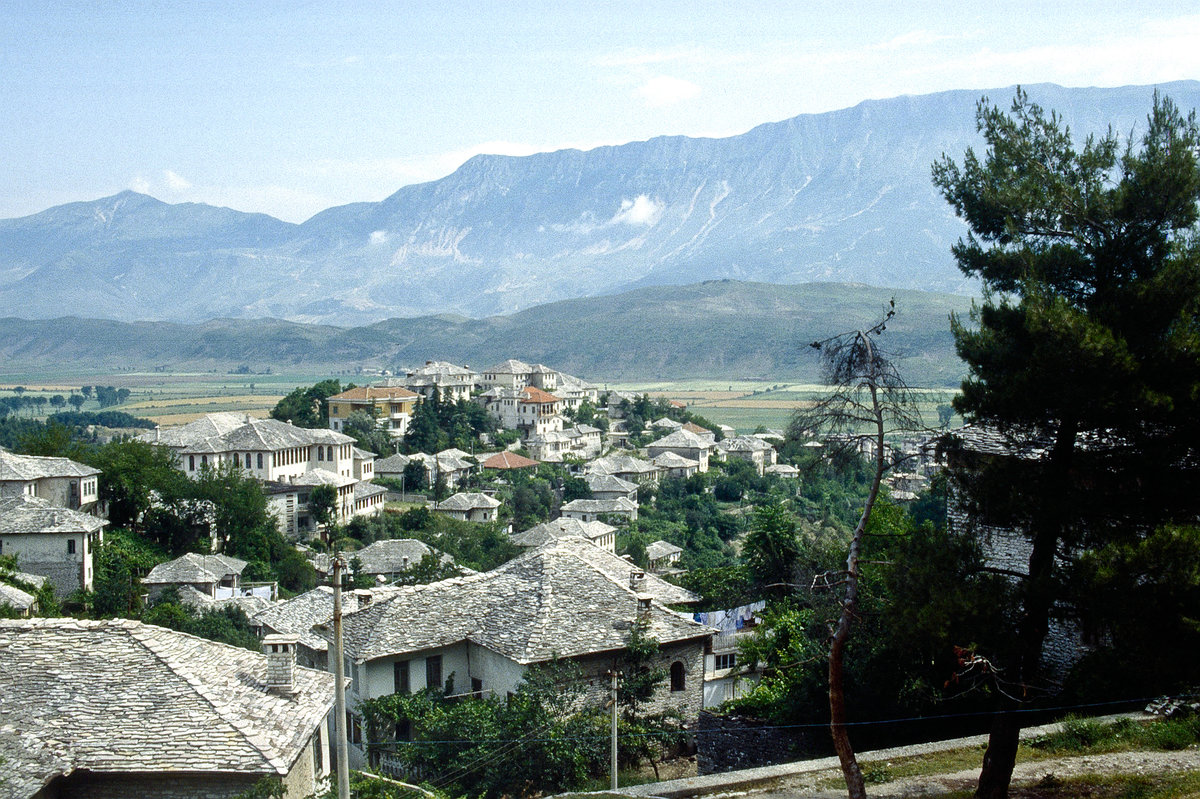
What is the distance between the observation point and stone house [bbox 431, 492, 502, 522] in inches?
A: 2274

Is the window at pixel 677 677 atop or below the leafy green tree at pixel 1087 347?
below

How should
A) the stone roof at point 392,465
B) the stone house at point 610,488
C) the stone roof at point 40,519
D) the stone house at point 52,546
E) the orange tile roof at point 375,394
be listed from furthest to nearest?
the orange tile roof at point 375,394 → the stone house at point 610,488 → the stone roof at point 392,465 → the stone roof at point 40,519 → the stone house at point 52,546

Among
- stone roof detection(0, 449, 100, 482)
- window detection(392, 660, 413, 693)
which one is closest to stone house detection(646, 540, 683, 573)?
stone roof detection(0, 449, 100, 482)

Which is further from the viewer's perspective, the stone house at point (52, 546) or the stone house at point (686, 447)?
the stone house at point (686, 447)

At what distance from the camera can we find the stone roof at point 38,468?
40938mm

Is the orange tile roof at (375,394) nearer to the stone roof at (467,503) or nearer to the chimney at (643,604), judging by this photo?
the stone roof at (467,503)

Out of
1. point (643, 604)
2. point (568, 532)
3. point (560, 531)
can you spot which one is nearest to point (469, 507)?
point (560, 531)

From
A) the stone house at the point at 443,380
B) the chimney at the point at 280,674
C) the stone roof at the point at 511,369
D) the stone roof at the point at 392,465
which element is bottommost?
the stone roof at the point at 392,465

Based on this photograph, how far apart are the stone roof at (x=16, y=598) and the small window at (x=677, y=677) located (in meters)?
17.1

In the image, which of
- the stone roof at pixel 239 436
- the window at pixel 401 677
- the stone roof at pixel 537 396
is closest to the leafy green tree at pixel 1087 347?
the window at pixel 401 677

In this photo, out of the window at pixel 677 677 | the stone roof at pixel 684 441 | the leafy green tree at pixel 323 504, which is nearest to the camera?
the window at pixel 677 677

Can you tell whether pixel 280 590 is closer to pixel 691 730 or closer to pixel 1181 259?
pixel 691 730

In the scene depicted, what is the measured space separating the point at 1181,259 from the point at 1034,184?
5.41 feet

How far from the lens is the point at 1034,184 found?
1104cm
